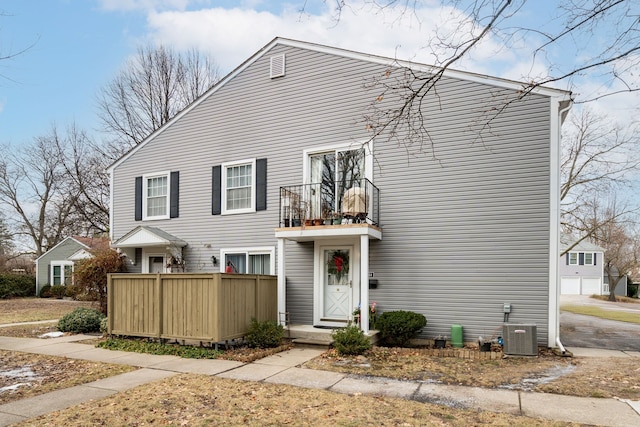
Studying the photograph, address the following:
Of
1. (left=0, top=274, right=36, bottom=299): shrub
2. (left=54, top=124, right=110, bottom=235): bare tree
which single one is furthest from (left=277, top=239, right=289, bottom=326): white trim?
(left=0, top=274, right=36, bottom=299): shrub

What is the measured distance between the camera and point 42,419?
4957 mm

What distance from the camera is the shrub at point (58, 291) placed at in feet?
86.4

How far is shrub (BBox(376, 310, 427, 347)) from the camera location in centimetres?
950

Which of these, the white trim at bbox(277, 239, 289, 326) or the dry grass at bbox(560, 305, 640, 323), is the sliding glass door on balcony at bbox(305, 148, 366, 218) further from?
the dry grass at bbox(560, 305, 640, 323)

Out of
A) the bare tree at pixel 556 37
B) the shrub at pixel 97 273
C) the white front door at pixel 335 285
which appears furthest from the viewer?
the shrub at pixel 97 273

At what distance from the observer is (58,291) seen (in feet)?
87.2

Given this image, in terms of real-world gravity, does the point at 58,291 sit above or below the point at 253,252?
below

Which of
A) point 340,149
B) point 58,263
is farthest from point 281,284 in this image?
point 58,263

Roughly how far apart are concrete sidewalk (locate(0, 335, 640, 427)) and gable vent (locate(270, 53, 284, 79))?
24.7ft

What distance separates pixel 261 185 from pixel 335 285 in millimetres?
3428

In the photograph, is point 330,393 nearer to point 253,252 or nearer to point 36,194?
point 253,252

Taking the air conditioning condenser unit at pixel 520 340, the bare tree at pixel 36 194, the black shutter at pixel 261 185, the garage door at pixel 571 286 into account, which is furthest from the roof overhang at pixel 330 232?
the garage door at pixel 571 286

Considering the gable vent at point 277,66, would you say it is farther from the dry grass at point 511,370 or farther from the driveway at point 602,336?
the driveway at point 602,336

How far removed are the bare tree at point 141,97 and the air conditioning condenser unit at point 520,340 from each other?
20.7 meters
